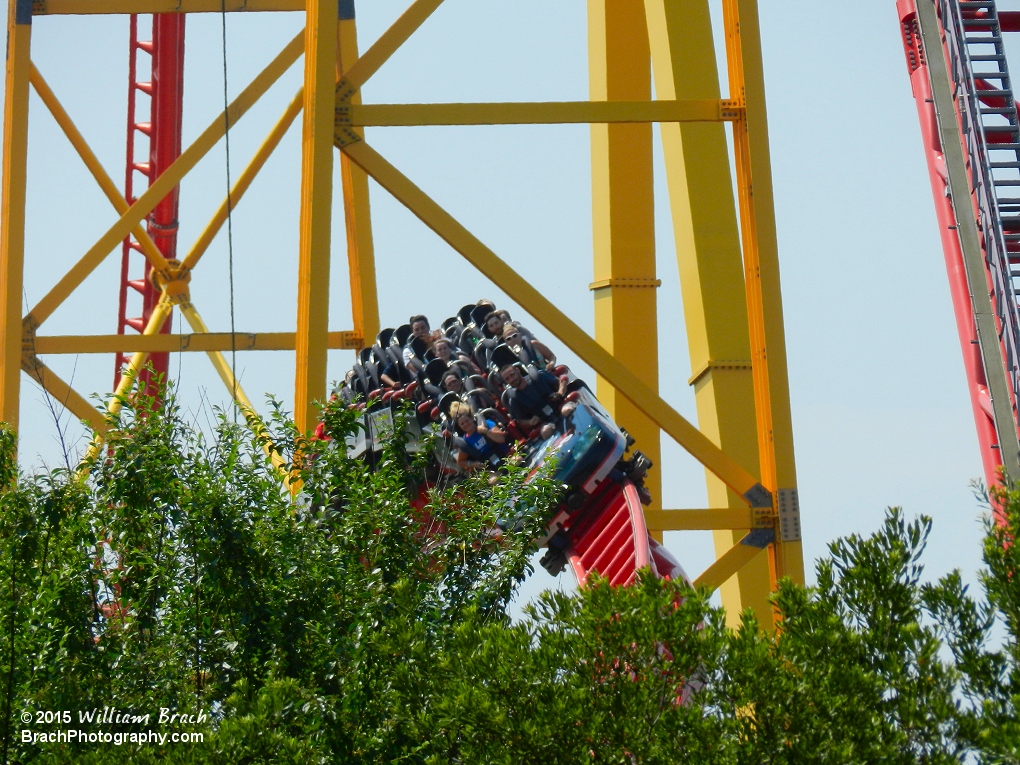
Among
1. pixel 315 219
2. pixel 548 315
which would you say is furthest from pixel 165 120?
pixel 548 315

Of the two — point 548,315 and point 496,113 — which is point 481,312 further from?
point 496,113

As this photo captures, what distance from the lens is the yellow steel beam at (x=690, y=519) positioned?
8.84 metres

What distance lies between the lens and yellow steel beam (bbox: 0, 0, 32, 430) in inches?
426

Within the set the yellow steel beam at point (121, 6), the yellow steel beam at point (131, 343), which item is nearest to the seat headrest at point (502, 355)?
the yellow steel beam at point (131, 343)

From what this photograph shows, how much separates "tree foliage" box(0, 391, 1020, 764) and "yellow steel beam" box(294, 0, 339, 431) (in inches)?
55.6

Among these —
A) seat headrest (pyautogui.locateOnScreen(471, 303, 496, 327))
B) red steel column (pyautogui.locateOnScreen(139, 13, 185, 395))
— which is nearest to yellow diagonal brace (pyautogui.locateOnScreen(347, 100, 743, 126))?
seat headrest (pyautogui.locateOnScreen(471, 303, 496, 327))

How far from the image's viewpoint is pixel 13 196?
434 inches

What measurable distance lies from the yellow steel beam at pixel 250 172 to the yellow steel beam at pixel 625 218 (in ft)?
7.98

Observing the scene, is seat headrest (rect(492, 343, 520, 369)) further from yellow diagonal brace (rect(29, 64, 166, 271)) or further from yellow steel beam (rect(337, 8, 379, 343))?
yellow diagonal brace (rect(29, 64, 166, 271))

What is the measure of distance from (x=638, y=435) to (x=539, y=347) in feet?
6.71

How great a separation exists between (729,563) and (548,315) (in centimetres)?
166

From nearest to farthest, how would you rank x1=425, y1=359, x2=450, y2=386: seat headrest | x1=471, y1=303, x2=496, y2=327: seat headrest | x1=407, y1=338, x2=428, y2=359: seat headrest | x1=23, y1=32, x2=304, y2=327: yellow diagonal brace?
x1=425, y1=359, x2=450, y2=386: seat headrest
x1=471, y1=303, x2=496, y2=327: seat headrest
x1=407, y1=338, x2=428, y2=359: seat headrest
x1=23, y1=32, x2=304, y2=327: yellow diagonal brace

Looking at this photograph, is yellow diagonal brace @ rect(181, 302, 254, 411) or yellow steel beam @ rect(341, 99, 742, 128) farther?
yellow diagonal brace @ rect(181, 302, 254, 411)

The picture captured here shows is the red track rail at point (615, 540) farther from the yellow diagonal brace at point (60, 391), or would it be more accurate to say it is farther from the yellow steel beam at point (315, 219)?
the yellow diagonal brace at point (60, 391)
